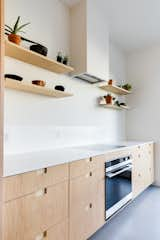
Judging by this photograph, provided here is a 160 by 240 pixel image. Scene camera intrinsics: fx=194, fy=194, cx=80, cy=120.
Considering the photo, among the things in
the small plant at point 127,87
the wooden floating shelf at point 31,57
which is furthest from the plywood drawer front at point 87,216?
the small plant at point 127,87

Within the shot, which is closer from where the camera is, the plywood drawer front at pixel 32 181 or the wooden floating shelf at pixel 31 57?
the plywood drawer front at pixel 32 181

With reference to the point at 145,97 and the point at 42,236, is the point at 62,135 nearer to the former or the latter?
the point at 42,236

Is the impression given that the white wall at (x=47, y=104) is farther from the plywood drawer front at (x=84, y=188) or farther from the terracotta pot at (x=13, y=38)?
the plywood drawer front at (x=84, y=188)

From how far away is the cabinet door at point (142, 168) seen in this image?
306 cm

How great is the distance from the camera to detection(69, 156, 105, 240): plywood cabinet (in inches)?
68.7

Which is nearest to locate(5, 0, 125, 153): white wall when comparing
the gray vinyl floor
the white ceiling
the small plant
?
the white ceiling

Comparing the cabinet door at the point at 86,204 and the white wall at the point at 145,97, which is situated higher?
the white wall at the point at 145,97

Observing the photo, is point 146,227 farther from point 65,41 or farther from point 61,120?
point 65,41

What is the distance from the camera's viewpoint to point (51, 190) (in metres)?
1.51

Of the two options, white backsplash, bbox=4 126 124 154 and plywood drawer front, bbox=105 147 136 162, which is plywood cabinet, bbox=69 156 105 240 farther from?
white backsplash, bbox=4 126 124 154

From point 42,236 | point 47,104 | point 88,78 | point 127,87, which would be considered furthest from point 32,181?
point 127,87

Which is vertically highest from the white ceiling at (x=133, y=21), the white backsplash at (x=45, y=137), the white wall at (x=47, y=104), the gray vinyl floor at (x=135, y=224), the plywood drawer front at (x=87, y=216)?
the white ceiling at (x=133, y=21)

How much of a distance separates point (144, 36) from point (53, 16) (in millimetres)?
1899

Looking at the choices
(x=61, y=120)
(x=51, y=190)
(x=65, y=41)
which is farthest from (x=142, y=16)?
(x=51, y=190)
